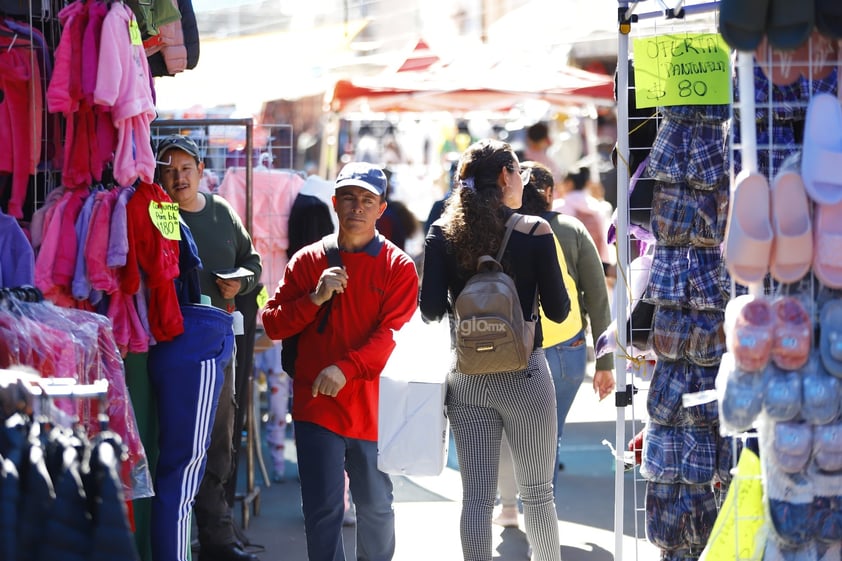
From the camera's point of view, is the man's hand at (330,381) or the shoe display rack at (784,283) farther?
the man's hand at (330,381)

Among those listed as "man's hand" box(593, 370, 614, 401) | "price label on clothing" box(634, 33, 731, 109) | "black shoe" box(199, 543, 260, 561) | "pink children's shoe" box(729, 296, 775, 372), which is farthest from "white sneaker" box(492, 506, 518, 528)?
"pink children's shoe" box(729, 296, 775, 372)

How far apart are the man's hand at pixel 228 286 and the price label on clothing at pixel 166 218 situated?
3.14 feet

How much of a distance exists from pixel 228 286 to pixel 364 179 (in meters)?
→ 1.23

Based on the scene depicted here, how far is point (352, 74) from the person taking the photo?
1498 cm

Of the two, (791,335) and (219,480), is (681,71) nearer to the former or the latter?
(791,335)

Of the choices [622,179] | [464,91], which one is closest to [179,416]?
[622,179]

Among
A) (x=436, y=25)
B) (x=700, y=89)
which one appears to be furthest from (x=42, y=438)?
(x=436, y=25)

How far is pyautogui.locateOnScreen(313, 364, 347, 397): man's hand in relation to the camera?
16.7ft

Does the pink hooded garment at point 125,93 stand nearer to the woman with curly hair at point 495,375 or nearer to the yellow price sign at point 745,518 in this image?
the woman with curly hair at point 495,375

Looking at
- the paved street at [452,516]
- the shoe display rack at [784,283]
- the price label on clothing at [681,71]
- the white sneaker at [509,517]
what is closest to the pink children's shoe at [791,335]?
the shoe display rack at [784,283]

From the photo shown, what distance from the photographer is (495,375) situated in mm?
4848

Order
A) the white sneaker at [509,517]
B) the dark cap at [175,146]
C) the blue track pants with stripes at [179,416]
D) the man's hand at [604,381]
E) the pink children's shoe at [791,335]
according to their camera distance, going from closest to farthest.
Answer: the pink children's shoe at [791,335] < the blue track pants with stripes at [179,416] < the dark cap at [175,146] < the man's hand at [604,381] < the white sneaker at [509,517]

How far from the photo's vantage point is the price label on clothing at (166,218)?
196 inches

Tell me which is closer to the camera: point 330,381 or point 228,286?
point 330,381
